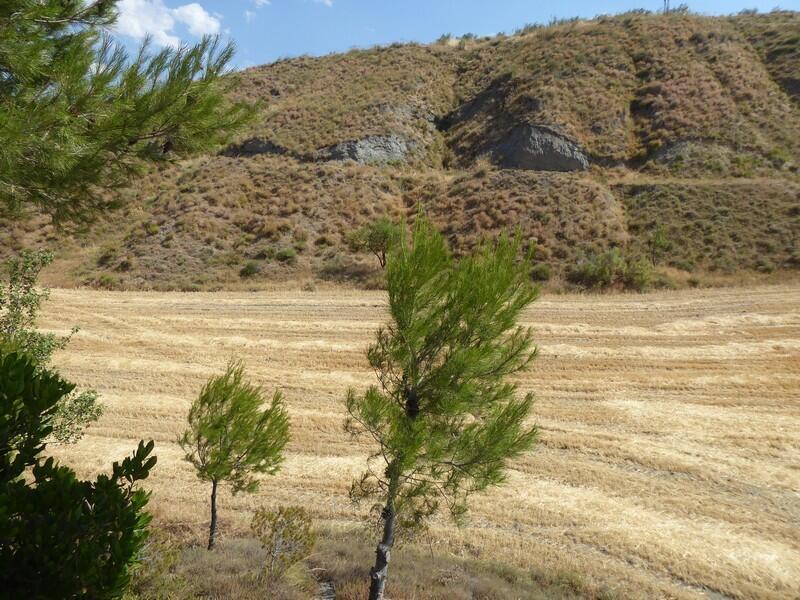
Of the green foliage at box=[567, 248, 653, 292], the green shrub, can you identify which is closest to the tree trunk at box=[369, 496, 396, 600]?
the green foliage at box=[567, 248, 653, 292]

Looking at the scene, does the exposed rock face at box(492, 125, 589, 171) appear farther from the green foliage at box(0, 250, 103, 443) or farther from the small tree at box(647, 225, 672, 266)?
the green foliage at box(0, 250, 103, 443)

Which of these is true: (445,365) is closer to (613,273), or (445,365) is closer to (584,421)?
(584,421)

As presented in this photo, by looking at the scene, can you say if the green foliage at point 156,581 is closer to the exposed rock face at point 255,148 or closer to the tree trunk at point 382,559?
the tree trunk at point 382,559

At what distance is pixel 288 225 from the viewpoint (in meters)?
41.6

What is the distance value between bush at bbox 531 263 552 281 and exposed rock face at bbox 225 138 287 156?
31098 mm

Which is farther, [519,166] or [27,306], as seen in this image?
[519,166]

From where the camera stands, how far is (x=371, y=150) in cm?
5169

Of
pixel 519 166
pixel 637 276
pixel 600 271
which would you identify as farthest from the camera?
pixel 519 166

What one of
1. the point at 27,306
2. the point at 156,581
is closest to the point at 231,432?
the point at 156,581

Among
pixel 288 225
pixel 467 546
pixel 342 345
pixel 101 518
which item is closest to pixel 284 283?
pixel 288 225

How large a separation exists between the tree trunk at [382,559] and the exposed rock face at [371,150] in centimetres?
4545

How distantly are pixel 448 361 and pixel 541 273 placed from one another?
27.6m

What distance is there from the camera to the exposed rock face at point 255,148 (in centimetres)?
5347

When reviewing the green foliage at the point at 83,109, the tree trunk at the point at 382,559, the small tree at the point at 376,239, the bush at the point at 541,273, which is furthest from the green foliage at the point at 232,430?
the bush at the point at 541,273
